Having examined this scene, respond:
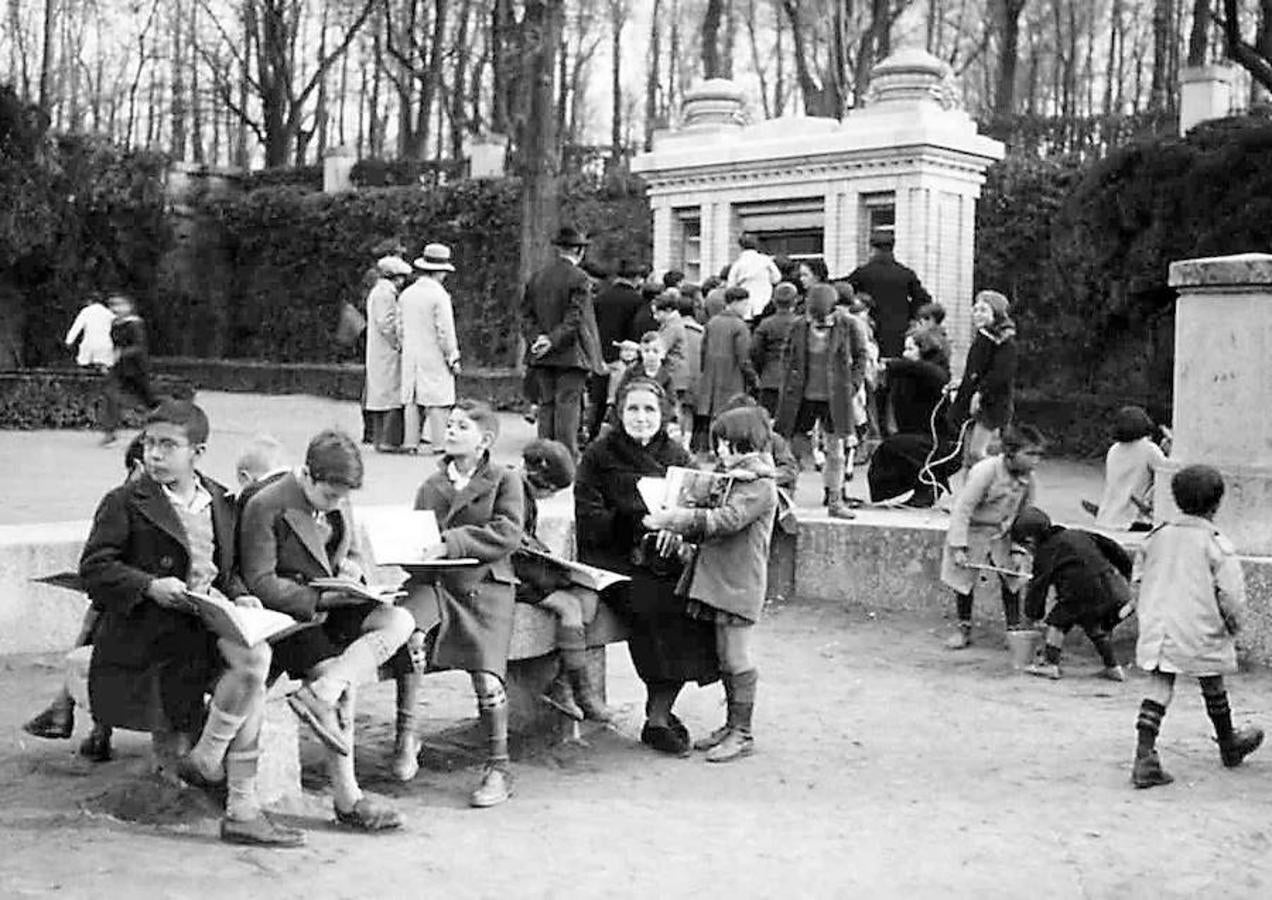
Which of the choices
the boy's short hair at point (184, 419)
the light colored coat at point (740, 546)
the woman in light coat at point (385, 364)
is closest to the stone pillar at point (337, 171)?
the woman in light coat at point (385, 364)

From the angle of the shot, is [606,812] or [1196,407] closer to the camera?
[606,812]

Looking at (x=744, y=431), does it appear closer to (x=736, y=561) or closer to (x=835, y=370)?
(x=736, y=561)

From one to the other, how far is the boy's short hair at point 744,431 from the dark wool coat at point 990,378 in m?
4.75

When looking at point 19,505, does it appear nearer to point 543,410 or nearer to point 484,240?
point 543,410

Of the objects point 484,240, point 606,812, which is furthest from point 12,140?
point 606,812

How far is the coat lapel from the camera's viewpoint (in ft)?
18.5

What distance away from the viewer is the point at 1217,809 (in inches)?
251

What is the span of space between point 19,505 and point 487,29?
3176 cm

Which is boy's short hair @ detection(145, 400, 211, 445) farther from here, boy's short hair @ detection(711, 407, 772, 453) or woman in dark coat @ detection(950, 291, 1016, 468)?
woman in dark coat @ detection(950, 291, 1016, 468)

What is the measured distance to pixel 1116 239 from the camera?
56.4 feet

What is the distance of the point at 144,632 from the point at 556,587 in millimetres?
1862

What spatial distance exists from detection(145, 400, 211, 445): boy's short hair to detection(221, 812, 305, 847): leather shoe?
122 centimetres

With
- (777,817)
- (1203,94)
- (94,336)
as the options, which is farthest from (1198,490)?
(1203,94)

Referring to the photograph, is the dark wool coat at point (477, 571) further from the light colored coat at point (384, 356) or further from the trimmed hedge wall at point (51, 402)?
the trimmed hedge wall at point (51, 402)
